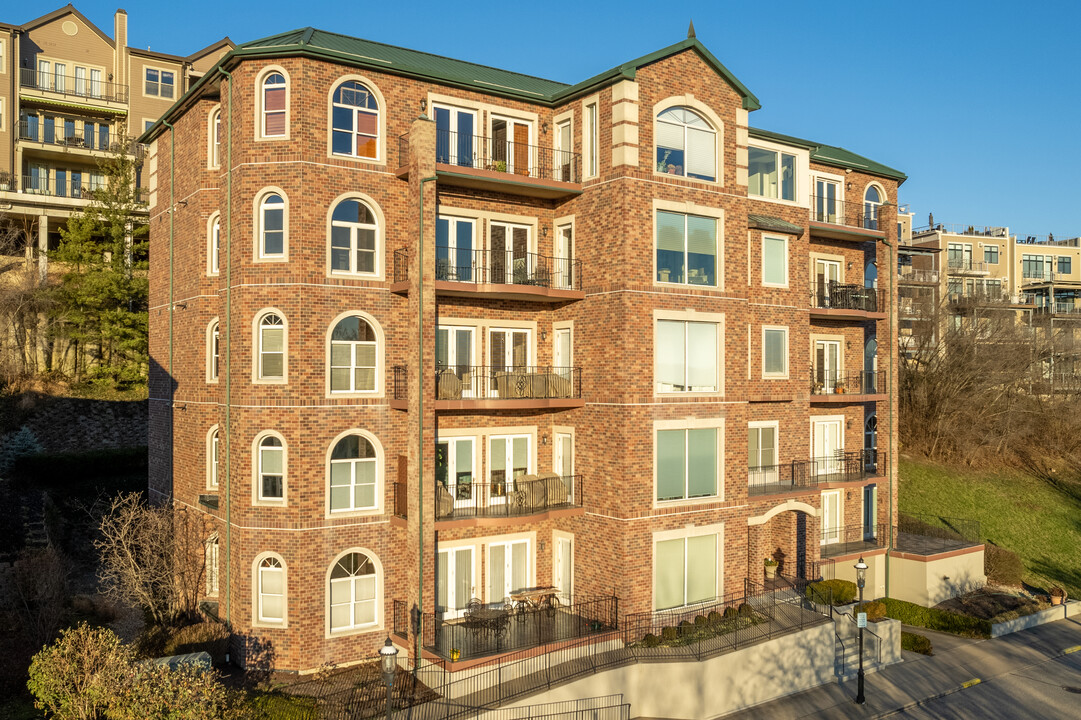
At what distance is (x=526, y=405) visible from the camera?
2041 cm

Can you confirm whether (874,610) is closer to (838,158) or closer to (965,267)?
(838,158)

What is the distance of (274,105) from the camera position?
63.0 feet

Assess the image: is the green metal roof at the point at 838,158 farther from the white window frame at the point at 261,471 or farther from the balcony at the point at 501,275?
the white window frame at the point at 261,471

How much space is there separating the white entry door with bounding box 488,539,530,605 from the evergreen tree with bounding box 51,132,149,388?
78.8ft

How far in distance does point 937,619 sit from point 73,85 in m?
52.6

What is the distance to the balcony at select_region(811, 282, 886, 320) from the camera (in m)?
27.9

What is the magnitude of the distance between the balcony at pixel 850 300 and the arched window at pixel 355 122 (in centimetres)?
1617

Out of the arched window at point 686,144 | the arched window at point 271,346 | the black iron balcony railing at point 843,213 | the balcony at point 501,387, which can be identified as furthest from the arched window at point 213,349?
the black iron balcony railing at point 843,213

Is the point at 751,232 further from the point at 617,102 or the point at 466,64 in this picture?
the point at 466,64

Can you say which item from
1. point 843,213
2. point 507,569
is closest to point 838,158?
point 843,213

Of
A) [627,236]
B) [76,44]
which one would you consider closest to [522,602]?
[627,236]

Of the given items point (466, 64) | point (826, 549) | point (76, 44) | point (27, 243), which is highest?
point (76, 44)

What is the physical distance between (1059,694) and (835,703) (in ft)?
20.3

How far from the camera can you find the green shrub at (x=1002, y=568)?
30.2 m
